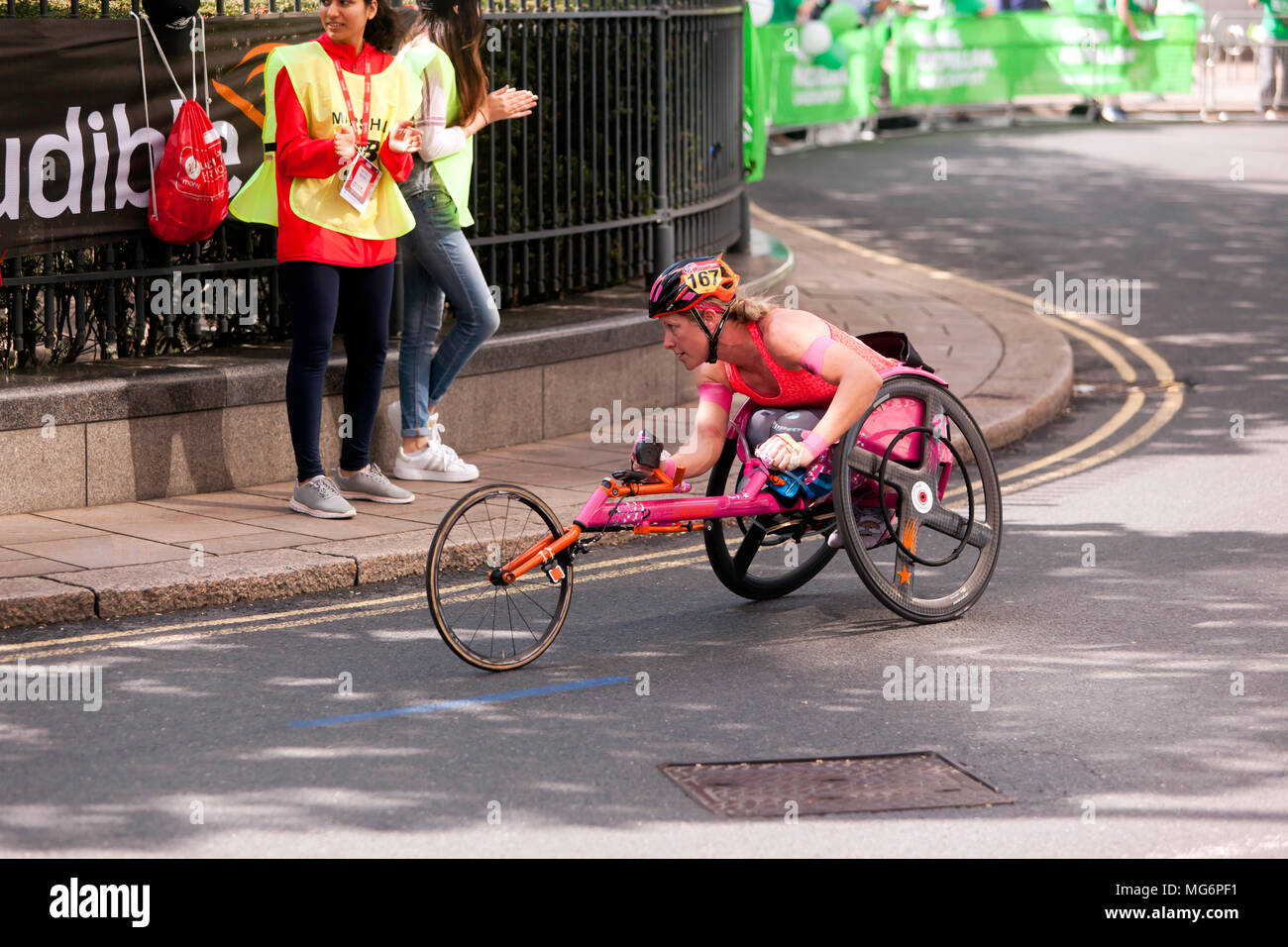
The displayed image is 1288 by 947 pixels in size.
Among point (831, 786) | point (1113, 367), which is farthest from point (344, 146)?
point (1113, 367)

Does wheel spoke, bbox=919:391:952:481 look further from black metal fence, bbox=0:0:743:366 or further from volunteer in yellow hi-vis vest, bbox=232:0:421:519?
black metal fence, bbox=0:0:743:366

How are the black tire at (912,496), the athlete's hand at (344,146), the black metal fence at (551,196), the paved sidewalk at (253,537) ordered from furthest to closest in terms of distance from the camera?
the black metal fence at (551,196) < the athlete's hand at (344,146) < the paved sidewalk at (253,537) < the black tire at (912,496)

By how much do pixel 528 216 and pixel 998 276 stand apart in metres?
6.14

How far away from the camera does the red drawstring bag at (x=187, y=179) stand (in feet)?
26.4

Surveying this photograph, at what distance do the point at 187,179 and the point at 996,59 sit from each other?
22451 mm

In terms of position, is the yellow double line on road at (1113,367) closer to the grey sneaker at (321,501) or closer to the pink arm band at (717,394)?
the pink arm band at (717,394)

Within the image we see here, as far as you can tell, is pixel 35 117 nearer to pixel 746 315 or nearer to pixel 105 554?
pixel 105 554

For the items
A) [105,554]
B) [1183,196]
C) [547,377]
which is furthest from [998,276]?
[105,554]

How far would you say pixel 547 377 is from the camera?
942 cm

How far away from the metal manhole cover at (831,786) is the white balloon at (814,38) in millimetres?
21009

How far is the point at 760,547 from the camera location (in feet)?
22.1

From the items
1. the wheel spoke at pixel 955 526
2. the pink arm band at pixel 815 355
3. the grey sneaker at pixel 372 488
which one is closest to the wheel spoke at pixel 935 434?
the wheel spoke at pixel 955 526

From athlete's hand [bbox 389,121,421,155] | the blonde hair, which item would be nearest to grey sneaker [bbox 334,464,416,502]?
athlete's hand [bbox 389,121,421,155]

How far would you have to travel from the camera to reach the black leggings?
25.0 feet
